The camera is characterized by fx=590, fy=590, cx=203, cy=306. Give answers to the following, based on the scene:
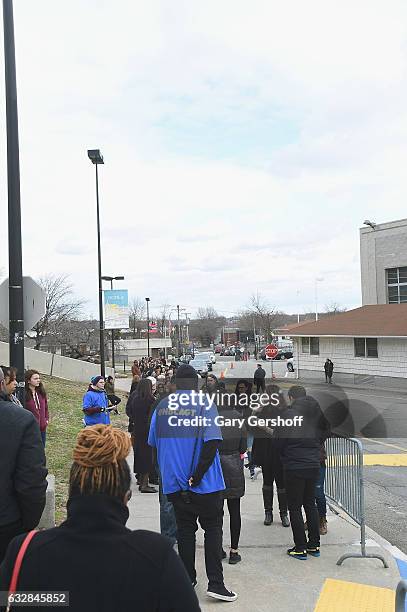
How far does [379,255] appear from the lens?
144 ft

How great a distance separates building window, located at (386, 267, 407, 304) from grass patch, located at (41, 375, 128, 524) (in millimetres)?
26835

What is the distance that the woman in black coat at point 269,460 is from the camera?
23.6ft

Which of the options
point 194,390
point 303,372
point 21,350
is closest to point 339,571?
point 194,390

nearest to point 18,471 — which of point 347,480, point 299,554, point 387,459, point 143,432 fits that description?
point 299,554

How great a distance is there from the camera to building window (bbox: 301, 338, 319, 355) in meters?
40.6

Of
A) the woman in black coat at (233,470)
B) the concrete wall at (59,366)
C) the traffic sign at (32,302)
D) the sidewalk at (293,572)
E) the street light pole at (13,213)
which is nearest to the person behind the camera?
the sidewalk at (293,572)

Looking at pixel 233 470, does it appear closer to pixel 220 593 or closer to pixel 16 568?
pixel 220 593

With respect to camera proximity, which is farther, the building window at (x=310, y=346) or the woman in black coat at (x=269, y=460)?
the building window at (x=310, y=346)

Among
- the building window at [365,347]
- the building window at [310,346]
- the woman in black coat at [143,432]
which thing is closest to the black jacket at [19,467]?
the woman in black coat at [143,432]

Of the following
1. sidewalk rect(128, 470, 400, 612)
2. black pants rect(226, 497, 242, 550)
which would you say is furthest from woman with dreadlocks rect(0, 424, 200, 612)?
black pants rect(226, 497, 242, 550)

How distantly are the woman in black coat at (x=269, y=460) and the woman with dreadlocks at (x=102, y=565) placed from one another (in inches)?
202

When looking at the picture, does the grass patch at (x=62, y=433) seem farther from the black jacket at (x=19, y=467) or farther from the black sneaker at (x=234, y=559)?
the black jacket at (x=19, y=467)

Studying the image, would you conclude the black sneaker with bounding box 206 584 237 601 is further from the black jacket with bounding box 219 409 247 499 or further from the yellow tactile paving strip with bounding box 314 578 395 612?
the black jacket with bounding box 219 409 247 499

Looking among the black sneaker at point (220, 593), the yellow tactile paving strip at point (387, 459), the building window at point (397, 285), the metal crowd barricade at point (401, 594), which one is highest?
the building window at point (397, 285)
